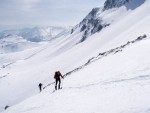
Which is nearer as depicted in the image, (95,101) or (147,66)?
(95,101)

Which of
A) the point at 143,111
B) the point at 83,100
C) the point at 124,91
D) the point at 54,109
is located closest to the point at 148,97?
the point at 143,111

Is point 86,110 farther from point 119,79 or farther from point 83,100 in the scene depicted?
point 119,79

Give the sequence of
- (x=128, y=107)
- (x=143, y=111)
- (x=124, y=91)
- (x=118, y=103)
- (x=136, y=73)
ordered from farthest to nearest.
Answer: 1. (x=136, y=73)
2. (x=124, y=91)
3. (x=118, y=103)
4. (x=128, y=107)
5. (x=143, y=111)

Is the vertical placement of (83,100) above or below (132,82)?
below

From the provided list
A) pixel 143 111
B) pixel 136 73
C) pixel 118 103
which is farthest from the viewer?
pixel 136 73

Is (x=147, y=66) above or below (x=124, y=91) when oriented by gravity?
above

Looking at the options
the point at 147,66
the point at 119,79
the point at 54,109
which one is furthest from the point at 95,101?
the point at 147,66

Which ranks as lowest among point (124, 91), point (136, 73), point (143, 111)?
point (143, 111)

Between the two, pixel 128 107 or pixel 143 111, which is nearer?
pixel 143 111

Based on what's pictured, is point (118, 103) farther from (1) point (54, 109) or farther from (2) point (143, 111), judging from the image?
(1) point (54, 109)

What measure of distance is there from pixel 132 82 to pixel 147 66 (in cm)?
368

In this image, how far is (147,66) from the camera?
2019 centimetres

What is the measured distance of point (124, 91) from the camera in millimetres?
15789

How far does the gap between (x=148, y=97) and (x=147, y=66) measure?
7219 mm
